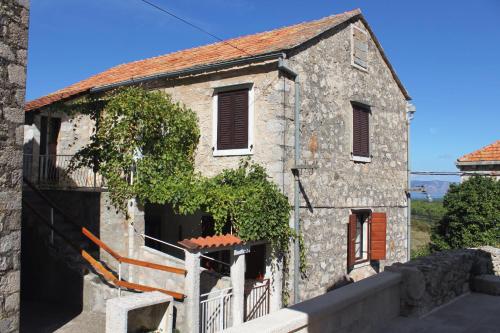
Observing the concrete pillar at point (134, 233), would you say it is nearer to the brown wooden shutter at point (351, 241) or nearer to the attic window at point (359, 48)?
the brown wooden shutter at point (351, 241)

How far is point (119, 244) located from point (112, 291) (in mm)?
1735

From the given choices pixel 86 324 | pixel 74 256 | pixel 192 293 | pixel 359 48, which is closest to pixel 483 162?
pixel 359 48

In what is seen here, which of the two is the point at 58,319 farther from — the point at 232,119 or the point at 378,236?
the point at 378,236

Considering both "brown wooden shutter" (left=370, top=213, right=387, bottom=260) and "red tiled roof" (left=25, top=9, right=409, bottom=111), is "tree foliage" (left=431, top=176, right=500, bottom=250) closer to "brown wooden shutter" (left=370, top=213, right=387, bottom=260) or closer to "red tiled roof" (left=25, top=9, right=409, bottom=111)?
"red tiled roof" (left=25, top=9, right=409, bottom=111)

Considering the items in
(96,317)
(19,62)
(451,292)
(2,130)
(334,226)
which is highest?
(19,62)

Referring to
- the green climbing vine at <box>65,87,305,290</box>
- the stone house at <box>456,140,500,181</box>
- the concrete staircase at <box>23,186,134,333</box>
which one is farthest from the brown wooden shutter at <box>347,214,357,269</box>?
the stone house at <box>456,140,500,181</box>

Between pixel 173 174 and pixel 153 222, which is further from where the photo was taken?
pixel 153 222

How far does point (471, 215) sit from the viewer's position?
46.9ft

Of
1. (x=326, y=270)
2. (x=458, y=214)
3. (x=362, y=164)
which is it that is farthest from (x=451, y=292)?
(x=458, y=214)

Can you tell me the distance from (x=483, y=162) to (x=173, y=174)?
1195 centimetres

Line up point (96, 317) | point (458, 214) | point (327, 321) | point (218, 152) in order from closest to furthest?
1. point (327, 321)
2. point (96, 317)
3. point (218, 152)
4. point (458, 214)

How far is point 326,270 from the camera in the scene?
1007 cm

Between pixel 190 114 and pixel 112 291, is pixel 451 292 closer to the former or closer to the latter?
pixel 112 291

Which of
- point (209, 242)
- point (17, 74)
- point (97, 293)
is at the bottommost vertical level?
point (97, 293)
